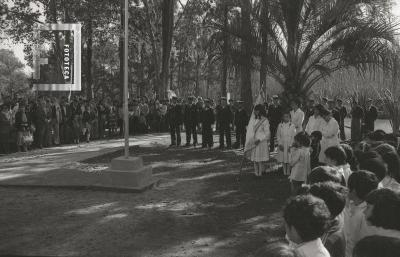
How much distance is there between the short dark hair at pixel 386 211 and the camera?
3209mm

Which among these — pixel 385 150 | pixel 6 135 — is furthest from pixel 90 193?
pixel 6 135

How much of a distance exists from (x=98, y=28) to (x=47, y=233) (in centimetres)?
2389

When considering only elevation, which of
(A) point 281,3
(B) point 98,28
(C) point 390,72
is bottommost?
(C) point 390,72

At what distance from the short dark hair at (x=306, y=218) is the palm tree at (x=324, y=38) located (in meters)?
10.6

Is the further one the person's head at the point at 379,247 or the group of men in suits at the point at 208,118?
the group of men in suits at the point at 208,118

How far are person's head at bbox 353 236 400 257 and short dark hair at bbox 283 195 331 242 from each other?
21.0 inches

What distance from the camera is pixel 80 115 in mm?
19422

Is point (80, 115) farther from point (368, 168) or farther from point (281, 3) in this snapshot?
point (368, 168)

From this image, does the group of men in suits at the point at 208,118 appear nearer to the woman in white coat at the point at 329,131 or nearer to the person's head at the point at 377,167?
the woman in white coat at the point at 329,131

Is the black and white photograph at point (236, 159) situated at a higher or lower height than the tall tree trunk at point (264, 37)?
lower

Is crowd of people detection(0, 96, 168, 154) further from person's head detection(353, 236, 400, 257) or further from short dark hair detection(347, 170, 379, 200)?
person's head detection(353, 236, 400, 257)

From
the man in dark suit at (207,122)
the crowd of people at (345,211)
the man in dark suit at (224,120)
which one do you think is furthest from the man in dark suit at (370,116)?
the crowd of people at (345,211)

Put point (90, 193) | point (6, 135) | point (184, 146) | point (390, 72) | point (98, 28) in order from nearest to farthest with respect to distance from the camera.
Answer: point (90, 193), point (390, 72), point (6, 135), point (184, 146), point (98, 28)

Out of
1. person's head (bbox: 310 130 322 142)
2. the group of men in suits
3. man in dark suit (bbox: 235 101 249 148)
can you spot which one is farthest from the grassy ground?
the group of men in suits
